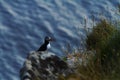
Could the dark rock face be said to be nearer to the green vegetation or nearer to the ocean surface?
the green vegetation

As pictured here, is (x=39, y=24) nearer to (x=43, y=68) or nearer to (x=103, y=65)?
(x=43, y=68)

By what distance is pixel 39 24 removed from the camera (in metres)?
14.9

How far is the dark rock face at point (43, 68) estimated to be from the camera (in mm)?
8125

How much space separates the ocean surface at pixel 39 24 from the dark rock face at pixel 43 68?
357cm

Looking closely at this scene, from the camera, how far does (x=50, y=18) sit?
15.3m

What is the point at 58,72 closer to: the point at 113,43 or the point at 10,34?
the point at 113,43

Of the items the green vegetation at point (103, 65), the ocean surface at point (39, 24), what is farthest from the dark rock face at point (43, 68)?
the ocean surface at point (39, 24)

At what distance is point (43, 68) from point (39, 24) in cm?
660

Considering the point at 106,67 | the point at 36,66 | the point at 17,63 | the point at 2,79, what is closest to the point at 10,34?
the point at 17,63

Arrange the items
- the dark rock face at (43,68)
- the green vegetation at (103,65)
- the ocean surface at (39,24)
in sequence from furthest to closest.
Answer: the ocean surface at (39,24) < the dark rock face at (43,68) < the green vegetation at (103,65)

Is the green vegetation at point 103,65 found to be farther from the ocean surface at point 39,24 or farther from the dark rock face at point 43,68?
the ocean surface at point 39,24

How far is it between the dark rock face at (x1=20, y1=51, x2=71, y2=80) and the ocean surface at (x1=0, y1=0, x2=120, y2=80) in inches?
141

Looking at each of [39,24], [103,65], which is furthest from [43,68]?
[39,24]

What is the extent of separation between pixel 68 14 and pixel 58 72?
7.41 metres
